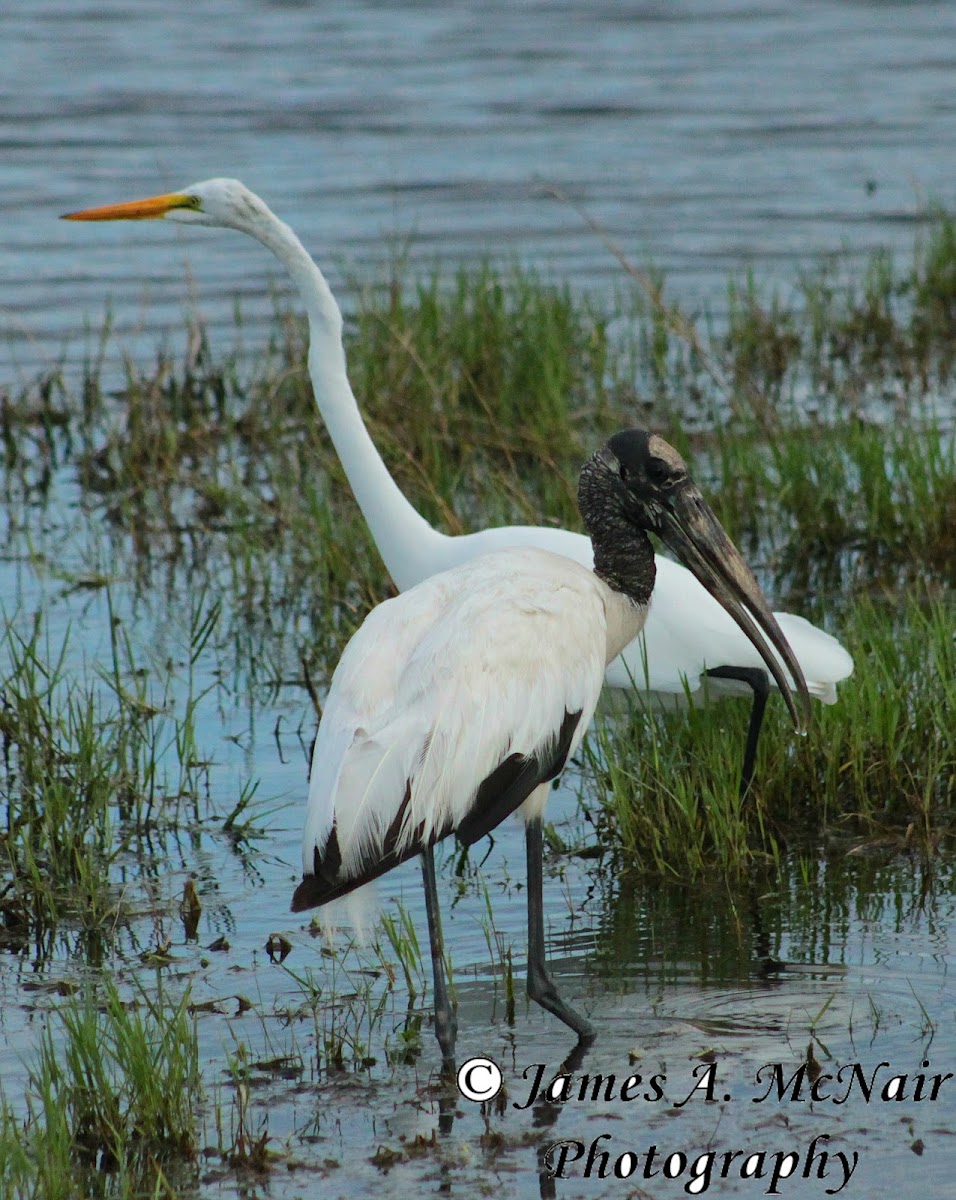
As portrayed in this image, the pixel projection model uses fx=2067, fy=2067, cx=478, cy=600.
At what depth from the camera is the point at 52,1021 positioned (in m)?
4.12

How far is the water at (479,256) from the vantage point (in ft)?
12.3

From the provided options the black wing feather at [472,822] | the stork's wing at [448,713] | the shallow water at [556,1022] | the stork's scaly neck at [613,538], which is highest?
the stork's scaly neck at [613,538]

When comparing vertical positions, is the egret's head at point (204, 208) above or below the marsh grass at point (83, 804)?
above

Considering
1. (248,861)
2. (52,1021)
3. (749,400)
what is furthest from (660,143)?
(52,1021)

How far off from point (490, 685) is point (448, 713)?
0.12 m

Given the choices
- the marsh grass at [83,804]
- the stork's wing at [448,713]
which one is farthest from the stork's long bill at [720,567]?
the marsh grass at [83,804]

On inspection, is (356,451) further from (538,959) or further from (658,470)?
(538,959)

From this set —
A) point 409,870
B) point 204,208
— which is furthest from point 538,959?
point 204,208

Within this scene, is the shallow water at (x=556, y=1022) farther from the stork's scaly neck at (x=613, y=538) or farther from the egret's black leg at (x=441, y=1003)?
the stork's scaly neck at (x=613, y=538)

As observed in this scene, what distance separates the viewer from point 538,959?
406 cm

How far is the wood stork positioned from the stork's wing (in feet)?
2.62

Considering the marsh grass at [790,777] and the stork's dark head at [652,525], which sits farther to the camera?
the marsh grass at [790,777]

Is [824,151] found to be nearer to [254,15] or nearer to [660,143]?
[660,143]

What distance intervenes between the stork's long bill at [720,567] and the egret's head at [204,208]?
1.93 metres
